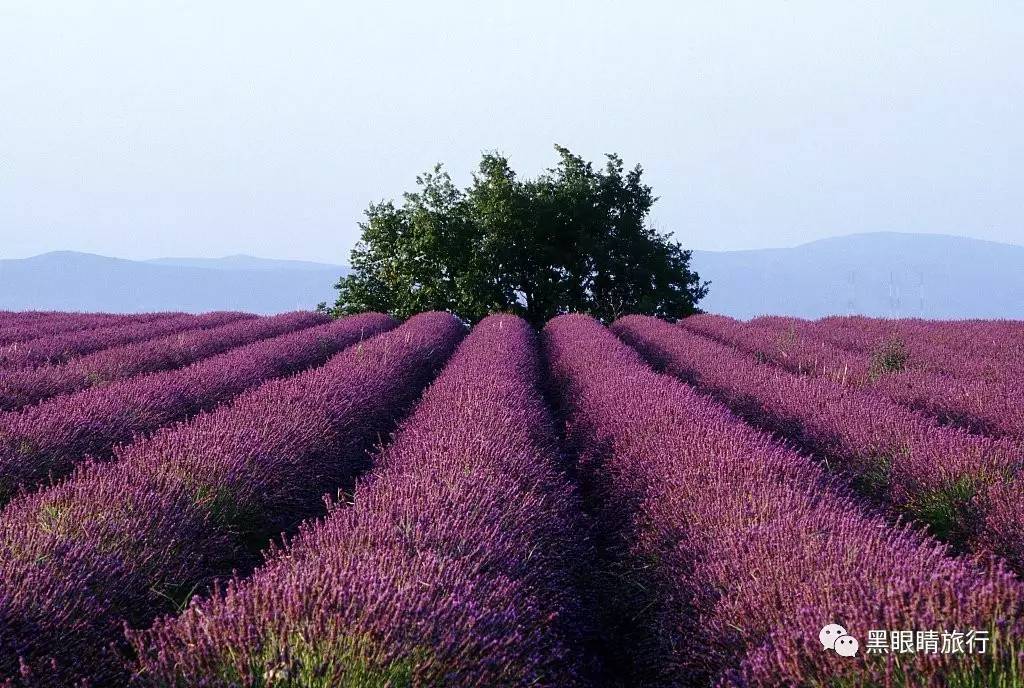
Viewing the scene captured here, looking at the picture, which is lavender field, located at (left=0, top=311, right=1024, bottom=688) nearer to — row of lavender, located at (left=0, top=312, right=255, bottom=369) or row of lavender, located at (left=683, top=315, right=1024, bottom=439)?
row of lavender, located at (left=683, top=315, right=1024, bottom=439)

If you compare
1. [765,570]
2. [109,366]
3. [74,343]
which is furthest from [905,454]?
[74,343]

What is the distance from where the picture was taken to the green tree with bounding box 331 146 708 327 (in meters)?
22.0

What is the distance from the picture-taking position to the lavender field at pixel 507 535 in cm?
210

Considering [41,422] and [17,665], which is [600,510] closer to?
[17,665]

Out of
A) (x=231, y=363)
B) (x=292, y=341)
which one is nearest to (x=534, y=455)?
(x=231, y=363)

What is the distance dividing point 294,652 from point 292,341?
9071mm

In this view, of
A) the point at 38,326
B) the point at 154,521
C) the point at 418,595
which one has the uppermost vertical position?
the point at 38,326

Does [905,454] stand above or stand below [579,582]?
above

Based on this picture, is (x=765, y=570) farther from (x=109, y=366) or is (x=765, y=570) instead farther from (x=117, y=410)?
(x=109, y=366)

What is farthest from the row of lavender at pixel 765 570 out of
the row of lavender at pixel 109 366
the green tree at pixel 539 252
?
the green tree at pixel 539 252

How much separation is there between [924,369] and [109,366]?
27.6 ft

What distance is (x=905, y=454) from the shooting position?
Answer: 15.6 ft

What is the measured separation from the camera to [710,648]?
2.72 m

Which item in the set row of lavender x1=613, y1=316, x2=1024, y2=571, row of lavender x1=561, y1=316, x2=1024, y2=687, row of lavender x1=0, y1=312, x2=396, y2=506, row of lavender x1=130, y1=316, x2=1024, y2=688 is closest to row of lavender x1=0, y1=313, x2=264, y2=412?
row of lavender x1=0, y1=312, x2=396, y2=506
